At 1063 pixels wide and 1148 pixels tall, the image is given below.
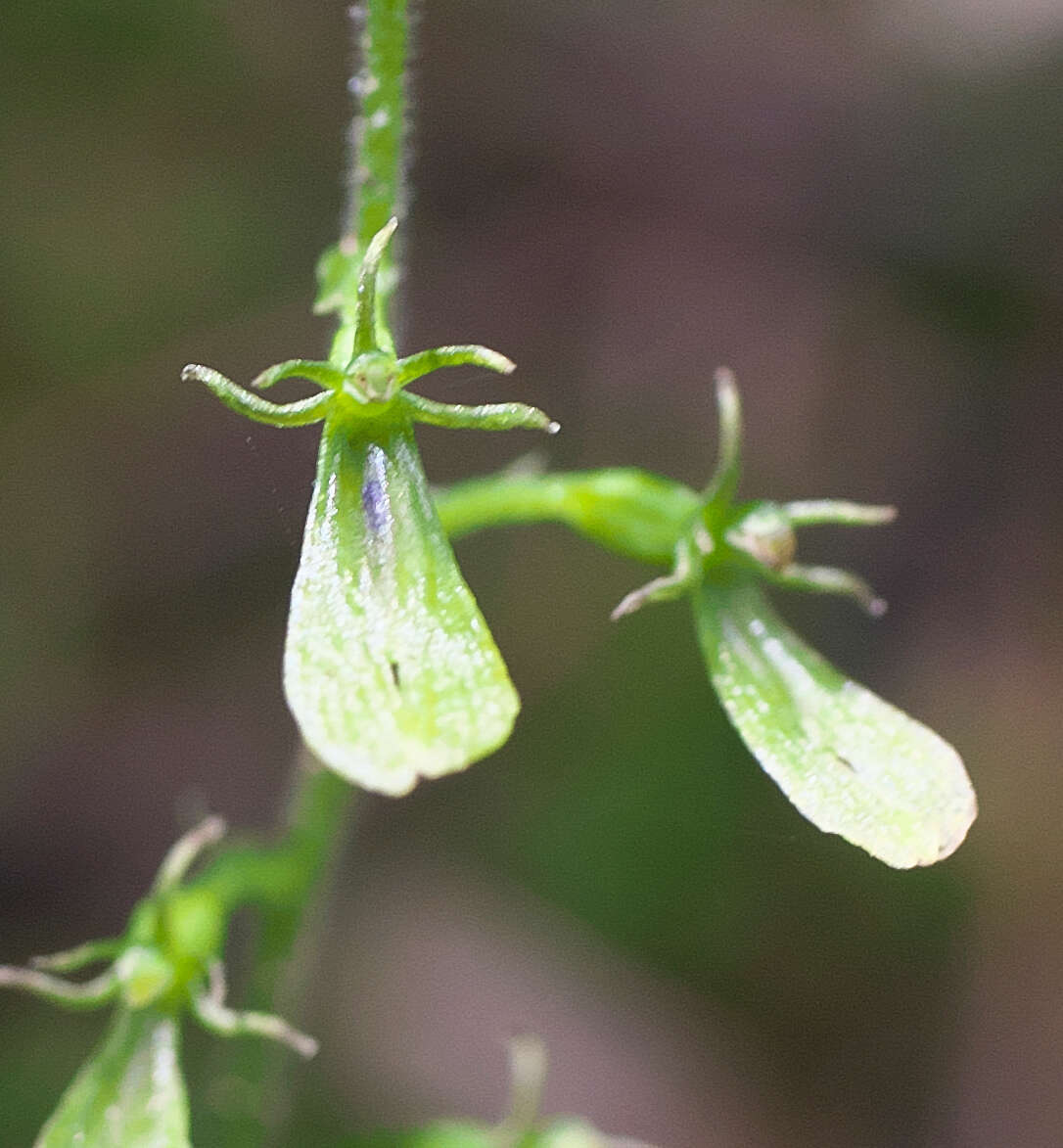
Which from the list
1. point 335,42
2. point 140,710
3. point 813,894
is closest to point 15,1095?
point 140,710

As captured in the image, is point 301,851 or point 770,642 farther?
point 301,851

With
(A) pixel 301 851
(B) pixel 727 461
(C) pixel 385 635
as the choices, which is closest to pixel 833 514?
(B) pixel 727 461

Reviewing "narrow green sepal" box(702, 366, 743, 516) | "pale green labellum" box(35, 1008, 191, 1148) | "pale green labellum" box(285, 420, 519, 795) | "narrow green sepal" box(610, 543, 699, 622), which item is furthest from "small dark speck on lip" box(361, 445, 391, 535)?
"pale green labellum" box(35, 1008, 191, 1148)

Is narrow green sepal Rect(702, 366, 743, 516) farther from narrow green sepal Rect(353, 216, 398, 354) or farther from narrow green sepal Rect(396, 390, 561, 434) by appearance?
narrow green sepal Rect(353, 216, 398, 354)

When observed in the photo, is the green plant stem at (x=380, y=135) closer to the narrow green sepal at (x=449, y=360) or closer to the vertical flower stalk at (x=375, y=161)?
the vertical flower stalk at (x=375, y=161)

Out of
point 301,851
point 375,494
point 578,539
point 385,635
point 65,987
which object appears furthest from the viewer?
point 578,539

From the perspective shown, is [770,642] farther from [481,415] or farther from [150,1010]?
[150,1010]
